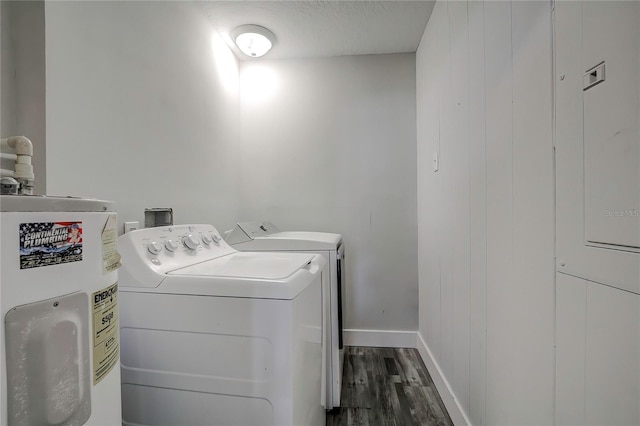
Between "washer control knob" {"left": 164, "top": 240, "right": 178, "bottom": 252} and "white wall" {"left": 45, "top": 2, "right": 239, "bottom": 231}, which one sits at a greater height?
"white wall" {"left": 45, "top": 2, "right": 239, "bottom": 231}

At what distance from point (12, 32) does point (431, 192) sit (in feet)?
6.66

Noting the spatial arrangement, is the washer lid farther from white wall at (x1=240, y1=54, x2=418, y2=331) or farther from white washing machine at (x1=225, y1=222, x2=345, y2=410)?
white wall at (x1=240, y1=54, x2=418, y2=331)

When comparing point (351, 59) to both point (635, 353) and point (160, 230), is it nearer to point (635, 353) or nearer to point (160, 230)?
point (160, 230)

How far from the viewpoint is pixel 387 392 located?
167 centimetres

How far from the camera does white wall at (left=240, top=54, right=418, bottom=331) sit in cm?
226

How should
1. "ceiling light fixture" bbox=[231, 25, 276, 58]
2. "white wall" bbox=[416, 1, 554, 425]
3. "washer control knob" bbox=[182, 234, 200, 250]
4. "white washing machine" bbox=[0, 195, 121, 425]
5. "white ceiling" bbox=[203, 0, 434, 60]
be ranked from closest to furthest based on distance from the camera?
"white washing machine" bbox=[0, 195, 121, 425] → "white wall" bbox=[416, 1, 554, 425] → "washer control knob" bbox=[182, 234, 200, 250] → "white ceiling" bbox=[203, 0, 434, 60] → "ceiling light fixture" bbox=[231, 25, 276, 58]

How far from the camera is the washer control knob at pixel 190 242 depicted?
1.18 meters

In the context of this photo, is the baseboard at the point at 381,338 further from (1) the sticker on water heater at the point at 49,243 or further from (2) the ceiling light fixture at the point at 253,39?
(2) the ceiling light fixture at the point at 253,39

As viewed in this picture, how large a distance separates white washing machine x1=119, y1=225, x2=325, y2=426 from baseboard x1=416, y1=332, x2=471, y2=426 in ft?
2.85

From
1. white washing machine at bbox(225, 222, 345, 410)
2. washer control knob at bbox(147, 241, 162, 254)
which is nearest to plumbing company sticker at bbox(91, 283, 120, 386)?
washer control knob at bbox(147, 241, 162, 254)

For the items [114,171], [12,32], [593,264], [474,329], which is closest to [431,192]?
[474,329]

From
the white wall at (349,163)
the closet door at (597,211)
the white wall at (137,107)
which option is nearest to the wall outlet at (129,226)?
the white wall at (137,107)

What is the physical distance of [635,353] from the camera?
51 cm

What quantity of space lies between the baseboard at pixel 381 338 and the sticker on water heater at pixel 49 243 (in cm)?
213
